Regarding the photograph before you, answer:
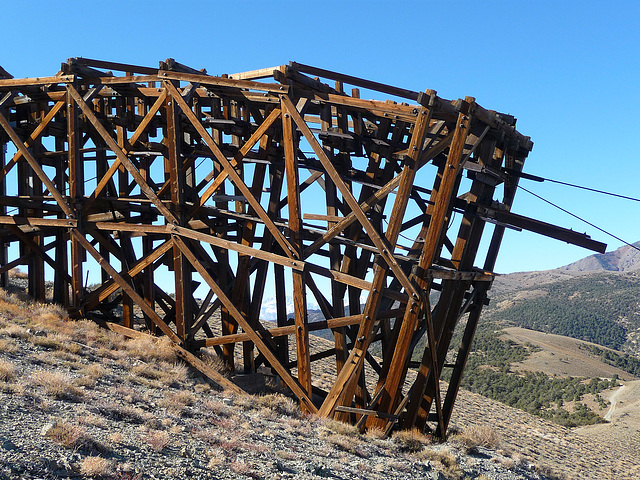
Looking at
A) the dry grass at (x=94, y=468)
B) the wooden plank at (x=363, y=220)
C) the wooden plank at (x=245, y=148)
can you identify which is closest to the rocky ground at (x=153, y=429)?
the dry grass at (x=94, y=468)

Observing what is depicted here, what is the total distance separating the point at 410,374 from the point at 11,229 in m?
18.5

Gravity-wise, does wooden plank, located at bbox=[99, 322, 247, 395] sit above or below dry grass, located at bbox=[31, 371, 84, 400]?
below

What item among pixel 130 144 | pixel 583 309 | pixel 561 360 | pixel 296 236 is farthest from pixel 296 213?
pixel 583 309

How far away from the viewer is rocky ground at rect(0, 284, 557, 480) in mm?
5992

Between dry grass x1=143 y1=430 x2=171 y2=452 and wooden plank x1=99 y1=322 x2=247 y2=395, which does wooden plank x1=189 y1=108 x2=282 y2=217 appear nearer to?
wooden plank x1=99 y1=322 x2=247 y2=395

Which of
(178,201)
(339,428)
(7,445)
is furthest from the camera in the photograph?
(178,201)

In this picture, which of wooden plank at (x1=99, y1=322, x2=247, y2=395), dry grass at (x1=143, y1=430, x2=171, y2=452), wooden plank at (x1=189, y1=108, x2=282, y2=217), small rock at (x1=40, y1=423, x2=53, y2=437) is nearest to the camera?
small rock at (x1=40, y1=423, x2=53, y2=437)

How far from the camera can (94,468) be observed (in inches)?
217

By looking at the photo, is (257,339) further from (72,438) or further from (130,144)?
(72,438)

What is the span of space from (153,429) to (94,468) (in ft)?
5.64

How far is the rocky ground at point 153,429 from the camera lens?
5.99 meters

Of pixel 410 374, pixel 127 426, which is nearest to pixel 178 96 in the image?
pixel 127 426

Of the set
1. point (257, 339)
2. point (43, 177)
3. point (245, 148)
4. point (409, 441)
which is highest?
point (245, 148)

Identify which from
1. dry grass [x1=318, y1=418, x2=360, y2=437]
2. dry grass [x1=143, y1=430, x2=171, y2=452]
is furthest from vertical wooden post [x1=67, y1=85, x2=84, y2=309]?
dry grass [x1=143, y1=430, x2=171, y2=452]
